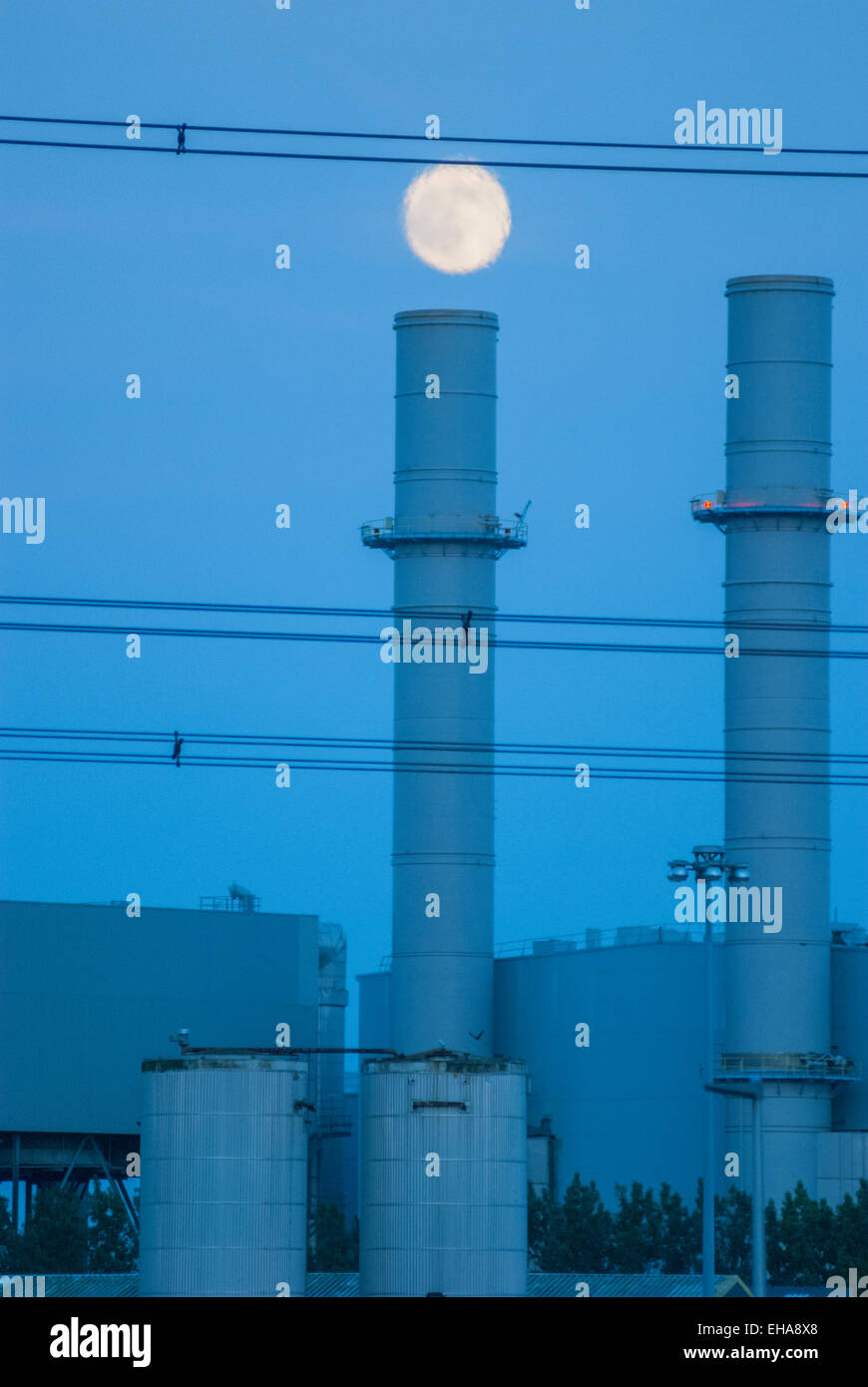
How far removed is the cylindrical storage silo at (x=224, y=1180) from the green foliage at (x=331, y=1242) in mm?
14794

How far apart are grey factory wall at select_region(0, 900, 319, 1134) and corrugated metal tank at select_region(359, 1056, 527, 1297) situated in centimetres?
2399

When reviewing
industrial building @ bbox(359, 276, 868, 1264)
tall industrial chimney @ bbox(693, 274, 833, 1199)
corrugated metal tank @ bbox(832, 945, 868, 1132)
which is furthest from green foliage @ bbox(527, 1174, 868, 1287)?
corrugated metal tank @ bbox(832, 945, 868, 1132)

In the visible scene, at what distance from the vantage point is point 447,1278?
40781mm

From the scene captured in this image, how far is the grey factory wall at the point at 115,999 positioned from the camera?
210 feet

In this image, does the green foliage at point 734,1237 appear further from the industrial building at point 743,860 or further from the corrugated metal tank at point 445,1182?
the corrugated metal tank at point 445,1182

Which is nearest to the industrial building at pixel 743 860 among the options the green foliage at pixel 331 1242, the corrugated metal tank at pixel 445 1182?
the green foliage at pixel 331 1242

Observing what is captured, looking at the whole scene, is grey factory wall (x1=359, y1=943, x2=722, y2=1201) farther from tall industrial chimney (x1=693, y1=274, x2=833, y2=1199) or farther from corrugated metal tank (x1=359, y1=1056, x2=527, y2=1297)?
corrugated metal tank (x1=359, y1=1056, x2=527, y2=1297)

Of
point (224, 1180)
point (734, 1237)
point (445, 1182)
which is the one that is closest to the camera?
point (224, 1180)

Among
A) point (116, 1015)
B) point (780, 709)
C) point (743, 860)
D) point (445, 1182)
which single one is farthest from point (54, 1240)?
point (780, 709)

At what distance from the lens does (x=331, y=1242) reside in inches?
2313

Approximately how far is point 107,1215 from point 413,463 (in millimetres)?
22534

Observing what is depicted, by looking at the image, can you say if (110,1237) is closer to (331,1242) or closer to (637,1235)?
(331,1242)

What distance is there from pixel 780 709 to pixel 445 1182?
2177 cm
